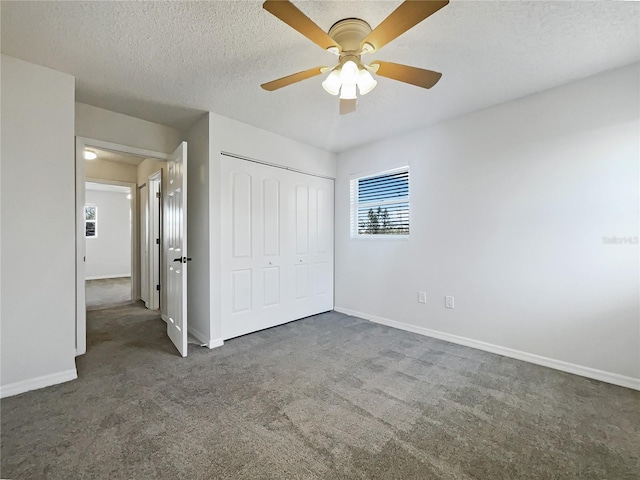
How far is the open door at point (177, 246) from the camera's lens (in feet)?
8.91

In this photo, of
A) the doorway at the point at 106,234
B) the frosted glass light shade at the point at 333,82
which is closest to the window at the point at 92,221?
the doorway at the point at 106,234

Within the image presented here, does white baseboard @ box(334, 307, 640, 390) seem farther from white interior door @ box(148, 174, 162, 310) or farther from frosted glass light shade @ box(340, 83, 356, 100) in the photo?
white interior door @ box(148, 174, 162, 310)

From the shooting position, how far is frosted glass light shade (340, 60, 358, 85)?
161 cm

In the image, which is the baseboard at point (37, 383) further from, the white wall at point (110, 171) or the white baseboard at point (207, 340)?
the white wall at point (110, 171)

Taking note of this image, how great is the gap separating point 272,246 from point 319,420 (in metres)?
2.20

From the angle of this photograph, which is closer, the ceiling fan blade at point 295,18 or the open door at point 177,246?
the ceiling fan blade at point 295,18

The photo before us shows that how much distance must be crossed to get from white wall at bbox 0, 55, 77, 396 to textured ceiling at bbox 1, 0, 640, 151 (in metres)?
0.29

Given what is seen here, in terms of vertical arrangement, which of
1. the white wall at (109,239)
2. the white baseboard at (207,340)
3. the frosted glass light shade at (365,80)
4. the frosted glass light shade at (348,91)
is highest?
the frosted glass light shade at (365,80)

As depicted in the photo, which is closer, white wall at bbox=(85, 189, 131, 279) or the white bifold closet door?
the white bifold closet door

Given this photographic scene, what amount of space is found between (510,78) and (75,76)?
362cm

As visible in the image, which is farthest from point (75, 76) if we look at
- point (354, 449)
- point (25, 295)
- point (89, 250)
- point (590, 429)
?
point (89, 250)

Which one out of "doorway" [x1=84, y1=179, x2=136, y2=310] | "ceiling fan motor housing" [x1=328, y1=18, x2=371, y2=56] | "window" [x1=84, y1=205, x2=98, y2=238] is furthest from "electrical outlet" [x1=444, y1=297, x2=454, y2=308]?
"window" [x1=84, y1=205, x2=98, y2=238]

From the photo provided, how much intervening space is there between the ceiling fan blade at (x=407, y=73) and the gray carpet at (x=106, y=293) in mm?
5329

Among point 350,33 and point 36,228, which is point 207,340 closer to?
point 36,228
